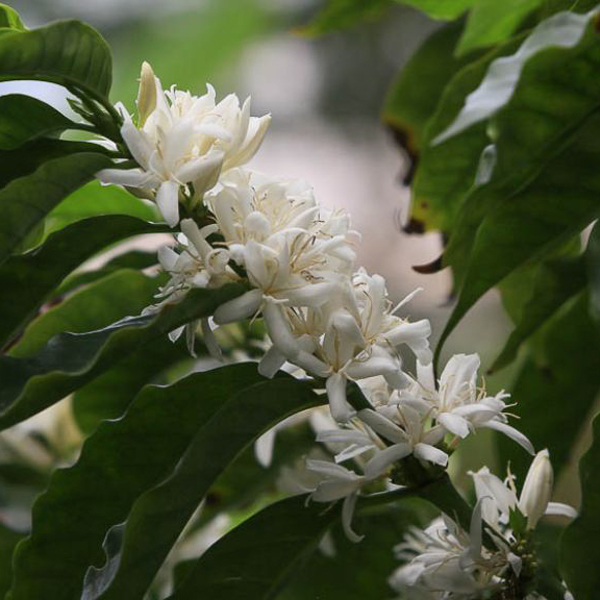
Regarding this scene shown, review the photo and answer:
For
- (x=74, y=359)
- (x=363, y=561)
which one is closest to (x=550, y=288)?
(x=363, y=561)

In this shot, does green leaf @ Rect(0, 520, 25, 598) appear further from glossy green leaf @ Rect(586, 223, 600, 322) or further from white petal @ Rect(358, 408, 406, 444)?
glossy green leaf @ Rect(586, 223, 600, 322)

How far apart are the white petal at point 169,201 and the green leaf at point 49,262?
41 millimetres

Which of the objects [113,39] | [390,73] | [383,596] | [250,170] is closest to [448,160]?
[250,170]

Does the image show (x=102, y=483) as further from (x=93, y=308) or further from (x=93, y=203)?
(x=93, y=203)

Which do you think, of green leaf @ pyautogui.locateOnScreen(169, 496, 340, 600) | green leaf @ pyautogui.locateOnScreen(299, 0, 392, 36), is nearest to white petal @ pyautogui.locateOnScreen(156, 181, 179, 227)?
green leaf @ pyautogui.locateOnScreen(169, 496, 340, 600)

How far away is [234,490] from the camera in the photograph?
1051 millimetres

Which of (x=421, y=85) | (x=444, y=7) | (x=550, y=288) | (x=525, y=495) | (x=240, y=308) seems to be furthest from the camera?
(x=421, y=85)

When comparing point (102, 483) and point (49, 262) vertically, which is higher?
point (49, 262)

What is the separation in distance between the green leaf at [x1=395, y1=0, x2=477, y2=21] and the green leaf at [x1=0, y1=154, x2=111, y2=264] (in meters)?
0.56

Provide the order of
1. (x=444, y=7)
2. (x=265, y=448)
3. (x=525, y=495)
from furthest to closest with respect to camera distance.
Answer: (x=444, y=7) < (x=265, y=448) < (x=525, y=495)

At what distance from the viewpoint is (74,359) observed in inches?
22.5

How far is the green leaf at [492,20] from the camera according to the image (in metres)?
1.02

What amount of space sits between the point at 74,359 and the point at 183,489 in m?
0.10

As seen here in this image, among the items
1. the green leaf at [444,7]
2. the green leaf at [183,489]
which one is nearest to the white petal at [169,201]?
the green leaf at [183,489]
